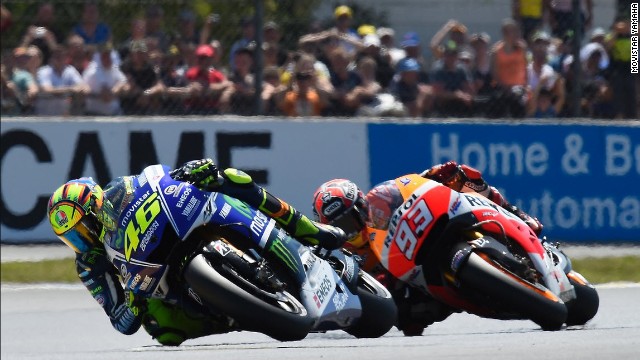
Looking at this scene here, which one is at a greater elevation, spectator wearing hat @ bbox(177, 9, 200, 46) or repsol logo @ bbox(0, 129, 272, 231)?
spectator wearing hat @ bbox(177, 9, 200, 46)

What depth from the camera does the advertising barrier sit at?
472 inches

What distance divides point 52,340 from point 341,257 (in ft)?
7.50

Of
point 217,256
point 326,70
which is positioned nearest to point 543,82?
point 326,70

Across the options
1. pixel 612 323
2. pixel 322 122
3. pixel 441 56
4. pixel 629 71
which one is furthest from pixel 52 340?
pixel 629 71

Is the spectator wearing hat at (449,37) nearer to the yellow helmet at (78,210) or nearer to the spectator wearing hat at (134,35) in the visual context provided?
the spectator wearing hat at (134,35)

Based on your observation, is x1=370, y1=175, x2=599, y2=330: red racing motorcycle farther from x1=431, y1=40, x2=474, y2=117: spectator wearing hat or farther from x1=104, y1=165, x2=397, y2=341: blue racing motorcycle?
x1=431, y1=40, x2=474, y2=117: spectator wearing hat

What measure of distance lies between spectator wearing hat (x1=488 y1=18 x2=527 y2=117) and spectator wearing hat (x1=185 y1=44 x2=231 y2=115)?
251 cm

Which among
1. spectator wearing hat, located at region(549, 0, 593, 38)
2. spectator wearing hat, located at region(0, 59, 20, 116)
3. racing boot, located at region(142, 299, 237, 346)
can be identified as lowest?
racing boot, located at region(142, 299, 237, 346)

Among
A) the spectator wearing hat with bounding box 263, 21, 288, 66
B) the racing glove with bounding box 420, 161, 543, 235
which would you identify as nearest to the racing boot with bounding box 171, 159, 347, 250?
the racing glove with bounding box 420, 161, 543, 235

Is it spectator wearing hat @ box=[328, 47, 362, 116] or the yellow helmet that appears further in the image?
spectator wearing hat @ box=[328, 47, 362, 116]

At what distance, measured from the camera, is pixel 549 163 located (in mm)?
12039

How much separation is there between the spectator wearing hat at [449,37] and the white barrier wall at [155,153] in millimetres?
1060

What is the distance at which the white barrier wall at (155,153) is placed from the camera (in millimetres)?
11789

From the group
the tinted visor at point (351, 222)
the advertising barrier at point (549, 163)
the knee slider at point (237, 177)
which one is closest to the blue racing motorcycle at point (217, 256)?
the knee slider at point (237, 177)
